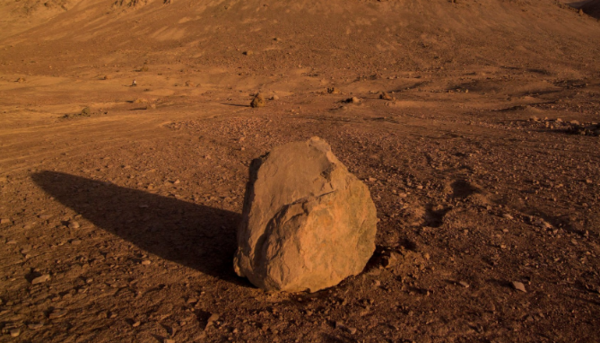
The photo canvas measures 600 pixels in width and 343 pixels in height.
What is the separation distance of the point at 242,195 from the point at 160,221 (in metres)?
1.15

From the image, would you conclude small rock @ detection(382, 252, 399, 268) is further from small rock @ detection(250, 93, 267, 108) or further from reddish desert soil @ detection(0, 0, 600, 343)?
small rock @ detection(250, 93, 267, 108)

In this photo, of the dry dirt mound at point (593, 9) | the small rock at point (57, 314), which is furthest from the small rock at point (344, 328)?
the dry dirt mound at point (593, 9)

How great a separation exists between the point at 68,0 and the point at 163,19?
10783mm

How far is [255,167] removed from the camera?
3535mm

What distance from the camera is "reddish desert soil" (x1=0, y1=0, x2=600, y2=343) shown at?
3055mm

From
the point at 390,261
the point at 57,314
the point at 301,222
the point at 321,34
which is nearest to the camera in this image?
the point at 57,314

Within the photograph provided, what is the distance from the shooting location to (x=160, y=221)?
461 cm

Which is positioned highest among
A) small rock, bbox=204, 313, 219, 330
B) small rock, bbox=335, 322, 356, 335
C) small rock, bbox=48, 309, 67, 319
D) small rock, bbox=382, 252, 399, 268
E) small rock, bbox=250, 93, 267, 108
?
small rock, bbox=48, 309, 67, 319

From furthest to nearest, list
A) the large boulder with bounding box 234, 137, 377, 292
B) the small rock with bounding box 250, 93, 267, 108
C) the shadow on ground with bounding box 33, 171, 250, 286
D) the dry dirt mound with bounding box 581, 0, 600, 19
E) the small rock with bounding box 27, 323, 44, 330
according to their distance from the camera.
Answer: the dry dirt mound with bounding box 581, 0, 600, 19, the small rock with bounding box 250, 93, 267, 108, the shadow on ground with bounding box 33, 171, 250, 286, the large boulder with bounding box 234, 137, 377, 292, the small rock with bounding box 27, 323, 44, 330

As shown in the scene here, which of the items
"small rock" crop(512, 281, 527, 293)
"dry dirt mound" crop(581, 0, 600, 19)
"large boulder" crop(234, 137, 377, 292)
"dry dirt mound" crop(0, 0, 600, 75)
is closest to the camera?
"large boulder" crop(234, 137, 377, 292)

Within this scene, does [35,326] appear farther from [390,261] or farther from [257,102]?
[257,102]

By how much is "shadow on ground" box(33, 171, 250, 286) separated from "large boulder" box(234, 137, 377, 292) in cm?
48

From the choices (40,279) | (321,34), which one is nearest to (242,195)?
(40,279)

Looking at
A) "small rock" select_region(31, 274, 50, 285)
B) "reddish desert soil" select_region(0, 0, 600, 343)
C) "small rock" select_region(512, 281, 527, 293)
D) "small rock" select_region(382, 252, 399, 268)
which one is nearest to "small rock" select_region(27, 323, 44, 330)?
"reddish desert soil" select_region(0, 0, 600, 343)
